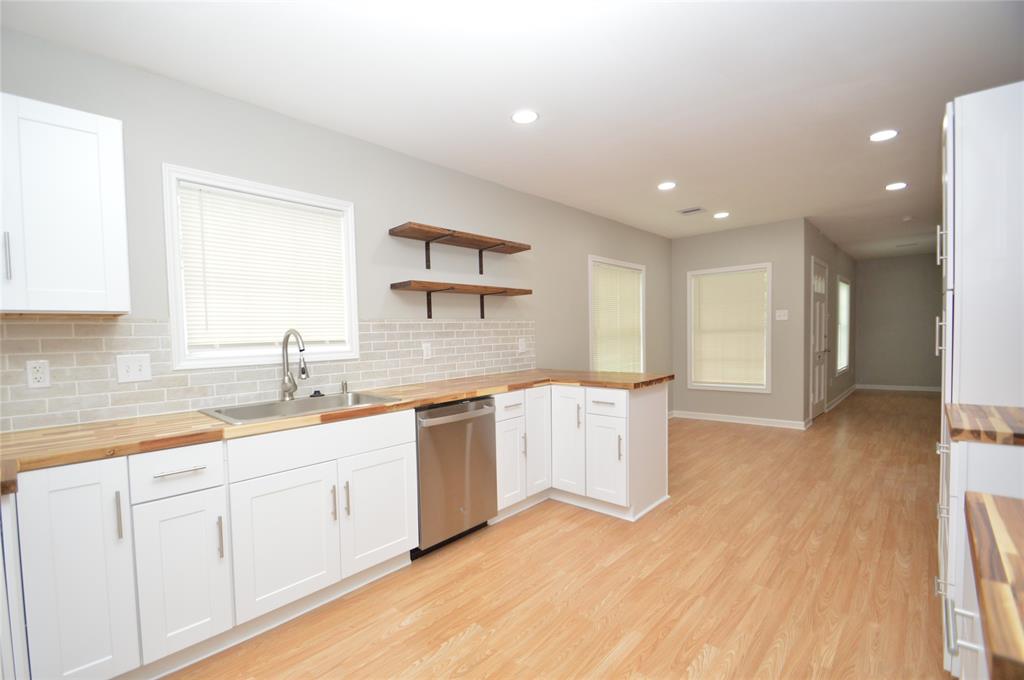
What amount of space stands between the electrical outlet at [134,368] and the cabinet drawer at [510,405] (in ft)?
5.83

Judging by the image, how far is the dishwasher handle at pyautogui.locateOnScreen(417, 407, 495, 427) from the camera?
94.7 inches

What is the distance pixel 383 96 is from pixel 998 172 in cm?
259

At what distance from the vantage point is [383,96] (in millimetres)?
2322

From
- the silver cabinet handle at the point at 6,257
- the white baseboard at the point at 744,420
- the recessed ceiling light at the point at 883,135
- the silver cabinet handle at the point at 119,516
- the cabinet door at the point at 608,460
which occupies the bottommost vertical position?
the white baseboard at the point at 744,420

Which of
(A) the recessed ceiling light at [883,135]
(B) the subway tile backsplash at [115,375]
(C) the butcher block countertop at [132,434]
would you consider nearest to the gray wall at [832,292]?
(A) the recessed ceiling light at [883,135]

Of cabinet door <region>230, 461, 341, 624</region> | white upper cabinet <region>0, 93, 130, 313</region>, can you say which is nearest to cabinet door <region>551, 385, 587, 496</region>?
cabinet door <region>230, 461, 341, 624</region>

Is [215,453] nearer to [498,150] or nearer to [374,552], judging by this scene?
[374,552]

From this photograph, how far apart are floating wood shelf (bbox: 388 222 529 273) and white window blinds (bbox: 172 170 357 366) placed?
0.38 metres

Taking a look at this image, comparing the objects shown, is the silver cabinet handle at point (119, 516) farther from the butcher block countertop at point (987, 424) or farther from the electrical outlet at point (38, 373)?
the butcher block countertop at point (987, 424)

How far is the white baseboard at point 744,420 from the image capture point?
17.3 feet

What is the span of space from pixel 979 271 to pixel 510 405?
7.38 feet

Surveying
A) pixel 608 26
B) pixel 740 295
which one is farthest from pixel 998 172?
pixel 740 295

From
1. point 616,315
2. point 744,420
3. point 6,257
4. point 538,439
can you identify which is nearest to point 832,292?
point 744,420

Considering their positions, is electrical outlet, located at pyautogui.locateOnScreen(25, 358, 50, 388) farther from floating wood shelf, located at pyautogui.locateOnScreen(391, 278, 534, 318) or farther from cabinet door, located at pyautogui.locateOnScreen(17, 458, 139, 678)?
floating wood shelf, located at pyautogui.locateOnScreen(391, 278, 534, 318)
